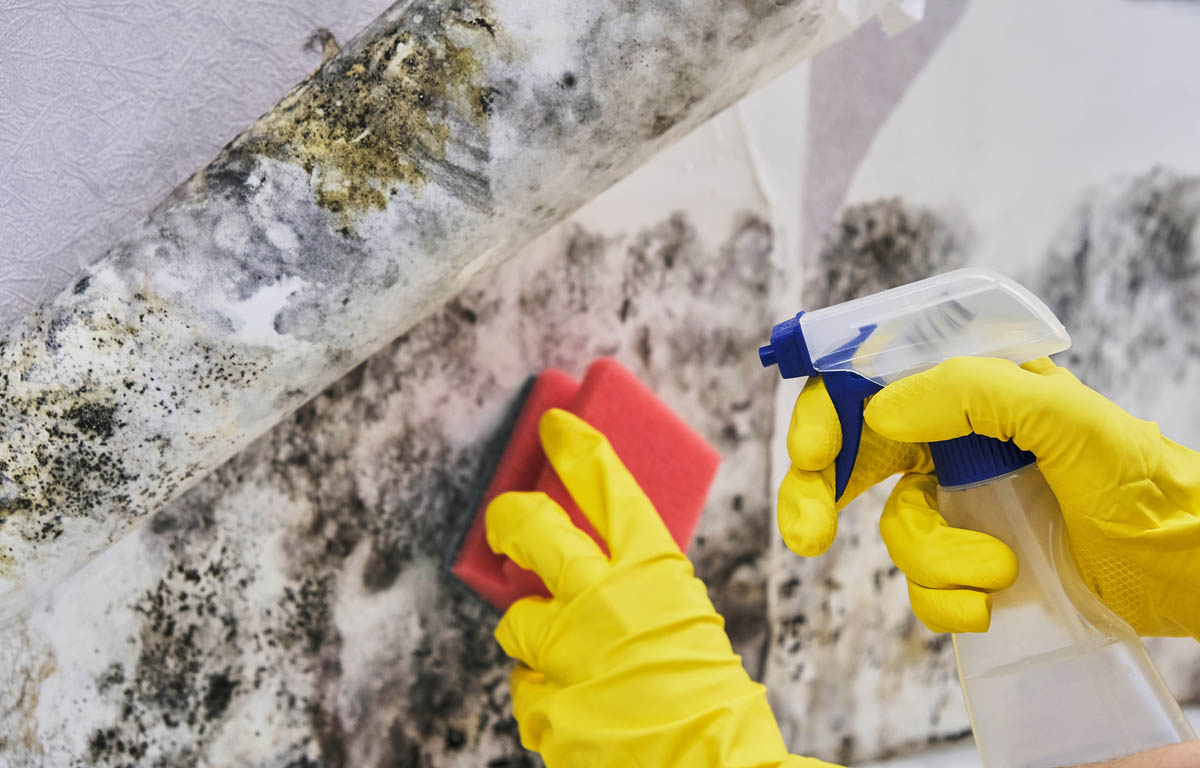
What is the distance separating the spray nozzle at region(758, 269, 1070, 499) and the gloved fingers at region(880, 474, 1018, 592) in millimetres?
53

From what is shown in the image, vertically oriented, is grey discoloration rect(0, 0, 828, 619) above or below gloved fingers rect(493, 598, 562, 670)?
above

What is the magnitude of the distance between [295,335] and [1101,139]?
120 cm

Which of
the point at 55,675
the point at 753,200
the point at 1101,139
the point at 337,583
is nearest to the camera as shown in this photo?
the point at 55,675

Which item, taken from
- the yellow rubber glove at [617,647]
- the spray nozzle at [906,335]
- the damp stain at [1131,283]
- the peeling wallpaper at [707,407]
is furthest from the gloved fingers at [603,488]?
the damp stain at [1131,283]

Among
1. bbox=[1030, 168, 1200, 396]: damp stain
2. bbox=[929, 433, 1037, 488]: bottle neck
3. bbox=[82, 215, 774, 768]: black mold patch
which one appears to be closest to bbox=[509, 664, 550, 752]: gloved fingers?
bbox=[82, 215, 774, 768]: black mold patch

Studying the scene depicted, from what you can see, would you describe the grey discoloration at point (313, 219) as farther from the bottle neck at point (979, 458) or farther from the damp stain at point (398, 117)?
the bottle neck at point (979, 458)

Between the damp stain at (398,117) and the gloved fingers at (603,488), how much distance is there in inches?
12.6

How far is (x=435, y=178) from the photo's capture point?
2.07 feet

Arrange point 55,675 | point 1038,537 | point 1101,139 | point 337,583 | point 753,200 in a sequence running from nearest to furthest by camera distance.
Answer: point 1038,537 < point 55,675 < point 337,583 < point 753,200 < point 1101,139

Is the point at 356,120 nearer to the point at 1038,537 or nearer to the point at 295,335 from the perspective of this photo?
the point at 295,335

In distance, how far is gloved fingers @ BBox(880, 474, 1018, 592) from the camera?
1.83ft

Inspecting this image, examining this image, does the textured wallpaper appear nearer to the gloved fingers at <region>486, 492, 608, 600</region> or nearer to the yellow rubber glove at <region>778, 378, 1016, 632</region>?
the gloved fingers at <region>486, 492, 608, 600</region>

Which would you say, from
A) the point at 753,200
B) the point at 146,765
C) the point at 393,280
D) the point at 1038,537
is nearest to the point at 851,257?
the point at 753,200

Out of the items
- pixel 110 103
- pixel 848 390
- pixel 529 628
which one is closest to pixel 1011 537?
pixel 848 390
